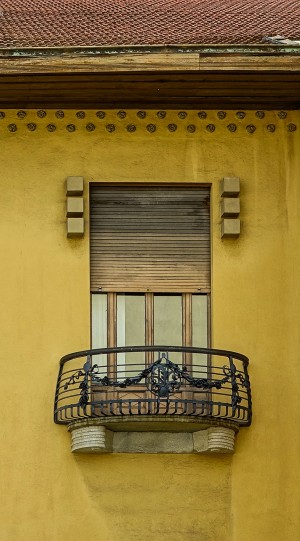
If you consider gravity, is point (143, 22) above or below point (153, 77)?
above

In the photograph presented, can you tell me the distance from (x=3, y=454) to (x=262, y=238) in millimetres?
3904

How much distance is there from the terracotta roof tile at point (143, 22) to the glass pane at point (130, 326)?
297 cm

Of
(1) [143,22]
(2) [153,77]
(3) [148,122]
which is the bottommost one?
(3) [148,122]

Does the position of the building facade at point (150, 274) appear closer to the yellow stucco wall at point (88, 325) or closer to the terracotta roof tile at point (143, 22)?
the yellow stucco wall at point (88, 325)

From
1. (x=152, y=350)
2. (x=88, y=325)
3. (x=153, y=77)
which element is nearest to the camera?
(x=152, y=350)

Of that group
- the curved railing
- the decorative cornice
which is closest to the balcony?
the curved railing

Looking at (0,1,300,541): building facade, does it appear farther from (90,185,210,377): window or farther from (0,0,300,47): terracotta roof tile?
(0,0,300,47): terracotta roof tile

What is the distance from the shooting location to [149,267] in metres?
21.0

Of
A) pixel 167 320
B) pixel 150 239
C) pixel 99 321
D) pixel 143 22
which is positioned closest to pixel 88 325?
pixel 99 321

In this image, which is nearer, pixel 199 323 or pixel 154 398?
pixel 154 398

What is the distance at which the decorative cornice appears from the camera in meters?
21.2

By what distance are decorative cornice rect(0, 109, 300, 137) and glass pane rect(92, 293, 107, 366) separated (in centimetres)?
199

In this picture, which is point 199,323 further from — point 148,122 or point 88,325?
point 148,122

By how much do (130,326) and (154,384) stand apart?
1.25 metres
